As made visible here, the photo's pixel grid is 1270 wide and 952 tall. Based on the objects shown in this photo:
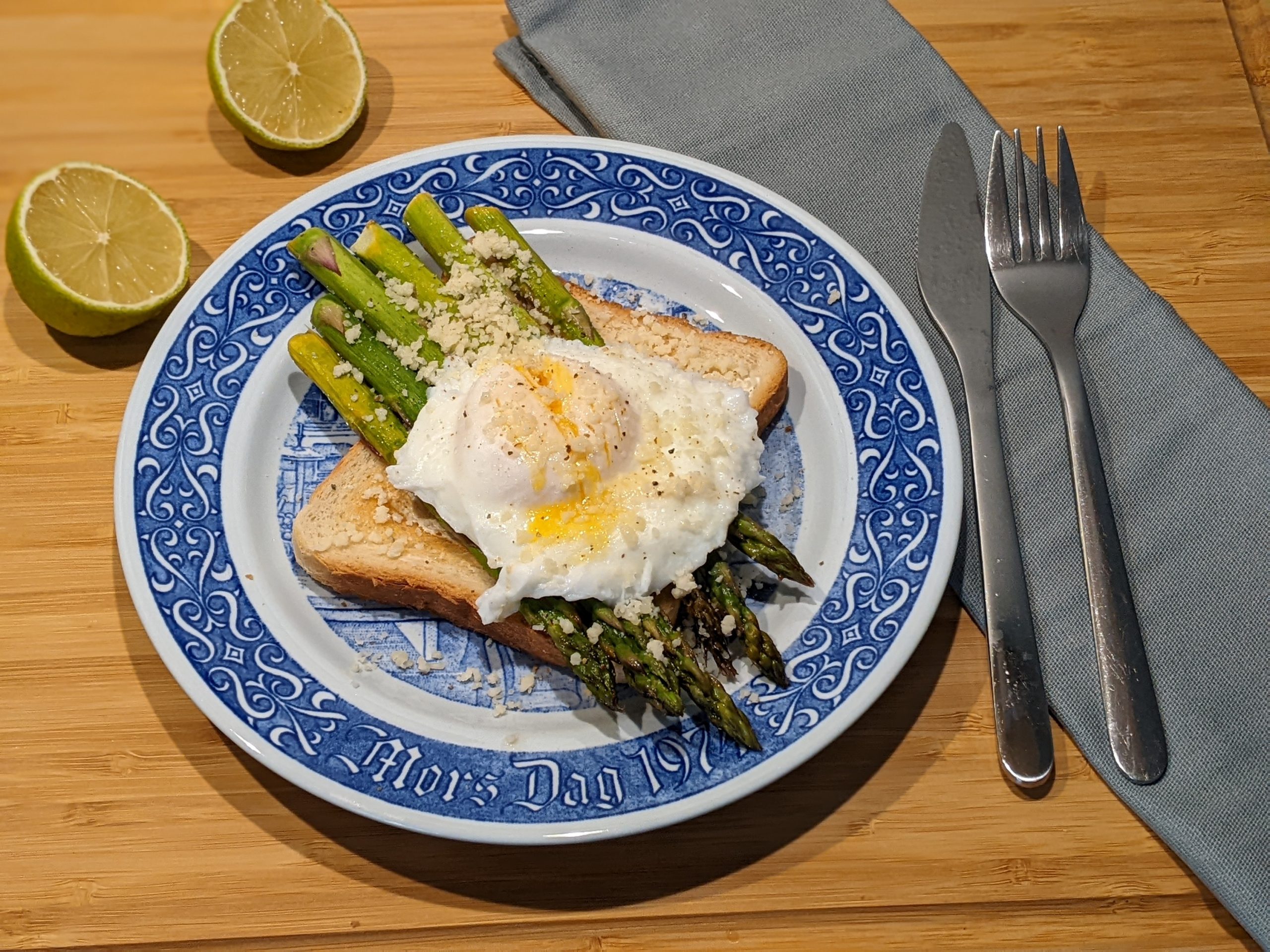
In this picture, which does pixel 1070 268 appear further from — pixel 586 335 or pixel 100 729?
pixel 100 729

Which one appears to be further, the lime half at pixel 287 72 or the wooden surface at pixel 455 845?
the lime half at pixel 287 72

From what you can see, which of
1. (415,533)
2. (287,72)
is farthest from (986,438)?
(287,72)

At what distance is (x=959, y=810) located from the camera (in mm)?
3201

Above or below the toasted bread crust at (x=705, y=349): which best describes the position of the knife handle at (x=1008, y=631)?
below

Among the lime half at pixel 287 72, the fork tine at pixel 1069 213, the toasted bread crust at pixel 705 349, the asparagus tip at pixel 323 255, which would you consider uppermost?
the lime half at pixel 287 72

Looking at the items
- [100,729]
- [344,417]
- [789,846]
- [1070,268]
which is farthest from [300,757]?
[1070,268]

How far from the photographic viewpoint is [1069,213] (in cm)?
395

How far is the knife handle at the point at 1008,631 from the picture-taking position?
318cm

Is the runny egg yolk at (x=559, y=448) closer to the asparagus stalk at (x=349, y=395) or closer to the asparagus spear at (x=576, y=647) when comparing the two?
the asparagus spear at (x=576, y=647)

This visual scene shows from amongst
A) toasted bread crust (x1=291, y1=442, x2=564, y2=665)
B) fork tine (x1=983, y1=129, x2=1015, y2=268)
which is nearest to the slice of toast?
toasted bread crust (x1=291, y1=442, x2=564, y2=665)

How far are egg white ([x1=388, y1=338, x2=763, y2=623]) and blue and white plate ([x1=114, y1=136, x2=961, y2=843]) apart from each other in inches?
14.5

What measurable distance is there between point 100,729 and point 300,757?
2.70 feet

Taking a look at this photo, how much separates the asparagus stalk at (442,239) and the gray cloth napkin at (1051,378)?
0.92m

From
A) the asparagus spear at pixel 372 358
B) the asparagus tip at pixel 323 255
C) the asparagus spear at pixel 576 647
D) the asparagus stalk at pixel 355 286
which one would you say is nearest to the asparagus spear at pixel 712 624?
the asparagus spear at pixel 576 647
